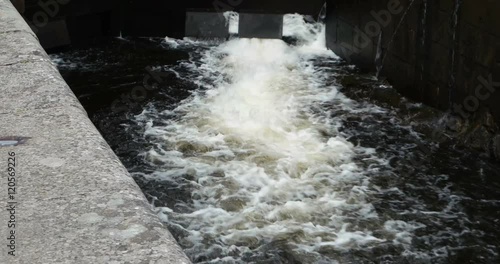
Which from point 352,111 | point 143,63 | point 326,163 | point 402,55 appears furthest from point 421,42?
point 143,63

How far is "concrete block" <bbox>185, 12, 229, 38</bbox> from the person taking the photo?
10477mm

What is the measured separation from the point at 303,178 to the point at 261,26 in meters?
4.64

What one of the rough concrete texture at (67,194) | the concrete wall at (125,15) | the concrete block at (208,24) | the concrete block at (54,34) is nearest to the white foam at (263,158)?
the concrete block at (208,24)

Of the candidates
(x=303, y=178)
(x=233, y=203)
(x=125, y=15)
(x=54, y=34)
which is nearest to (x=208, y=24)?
(x=125, y=15)

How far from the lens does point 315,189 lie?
6.02 m

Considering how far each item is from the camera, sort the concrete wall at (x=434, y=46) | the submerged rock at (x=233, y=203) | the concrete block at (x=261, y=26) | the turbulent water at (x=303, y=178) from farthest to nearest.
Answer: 1. the concrete block at (x=261, y=26)
2. the concrete wall at (x=434, y=46)
3. the submerged rock at (x=233, y=203)
4. the turbulent water at (x=303, y=178)

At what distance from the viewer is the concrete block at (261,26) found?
33.8 feet

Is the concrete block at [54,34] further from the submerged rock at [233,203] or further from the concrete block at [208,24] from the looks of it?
the submerged rock at [233,203]

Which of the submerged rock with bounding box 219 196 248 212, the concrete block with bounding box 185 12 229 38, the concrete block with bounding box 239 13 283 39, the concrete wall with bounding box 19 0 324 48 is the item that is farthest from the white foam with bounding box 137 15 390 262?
the concrete wall with bounding box 19 0 324 48

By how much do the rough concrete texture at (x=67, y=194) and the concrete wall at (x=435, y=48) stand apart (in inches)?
196

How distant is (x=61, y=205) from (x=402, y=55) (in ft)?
22.4

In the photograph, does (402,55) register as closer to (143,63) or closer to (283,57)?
(283,57)

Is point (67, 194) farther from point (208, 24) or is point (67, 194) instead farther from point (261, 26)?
point (208, 24)

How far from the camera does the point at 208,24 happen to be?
1051cm
